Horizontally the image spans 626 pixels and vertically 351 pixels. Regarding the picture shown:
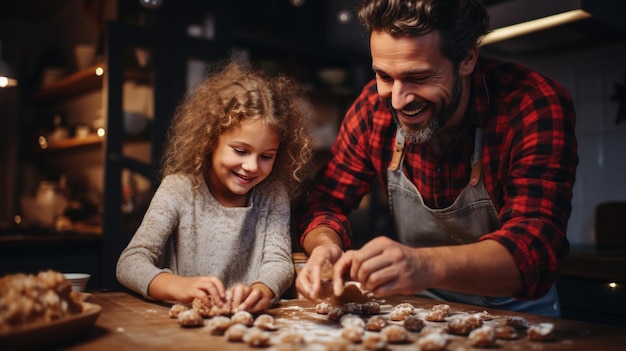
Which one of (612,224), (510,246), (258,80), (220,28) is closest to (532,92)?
(510,246)

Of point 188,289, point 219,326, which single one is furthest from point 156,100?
point 219,326

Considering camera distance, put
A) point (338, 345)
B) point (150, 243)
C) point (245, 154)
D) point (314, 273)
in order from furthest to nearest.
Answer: point (245, 154) < point (150, 243) < point (314, 273) < point (338, 345)

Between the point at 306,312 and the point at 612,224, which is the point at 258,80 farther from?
the point at 612,224

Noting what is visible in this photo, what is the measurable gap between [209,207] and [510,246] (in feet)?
2.60

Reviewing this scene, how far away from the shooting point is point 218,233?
5.10 feet

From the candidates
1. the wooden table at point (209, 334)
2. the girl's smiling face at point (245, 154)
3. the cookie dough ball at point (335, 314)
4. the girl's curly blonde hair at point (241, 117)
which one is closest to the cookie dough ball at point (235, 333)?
the wooden table at point (209, 334)

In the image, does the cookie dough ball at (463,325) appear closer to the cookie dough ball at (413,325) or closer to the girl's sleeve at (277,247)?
the cookie dough ball at (413,325)

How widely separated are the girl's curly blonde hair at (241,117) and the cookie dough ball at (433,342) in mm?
767

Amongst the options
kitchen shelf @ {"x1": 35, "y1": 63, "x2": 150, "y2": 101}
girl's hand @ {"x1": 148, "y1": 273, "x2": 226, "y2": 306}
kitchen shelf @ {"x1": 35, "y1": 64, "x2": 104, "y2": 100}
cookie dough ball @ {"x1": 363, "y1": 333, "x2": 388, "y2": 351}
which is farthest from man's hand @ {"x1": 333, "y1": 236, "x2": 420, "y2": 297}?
kitchen shelf @ {"x1": 35, "y1": 64, "x2": 104, "y2": 100}

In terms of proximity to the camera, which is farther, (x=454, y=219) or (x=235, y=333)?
(x=454, y=219)

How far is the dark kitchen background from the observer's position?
96.1 inches

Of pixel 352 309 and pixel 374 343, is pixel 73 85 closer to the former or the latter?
pixel 352 309

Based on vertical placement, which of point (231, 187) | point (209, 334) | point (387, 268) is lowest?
point (209, 334)

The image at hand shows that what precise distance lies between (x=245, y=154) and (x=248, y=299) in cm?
43
